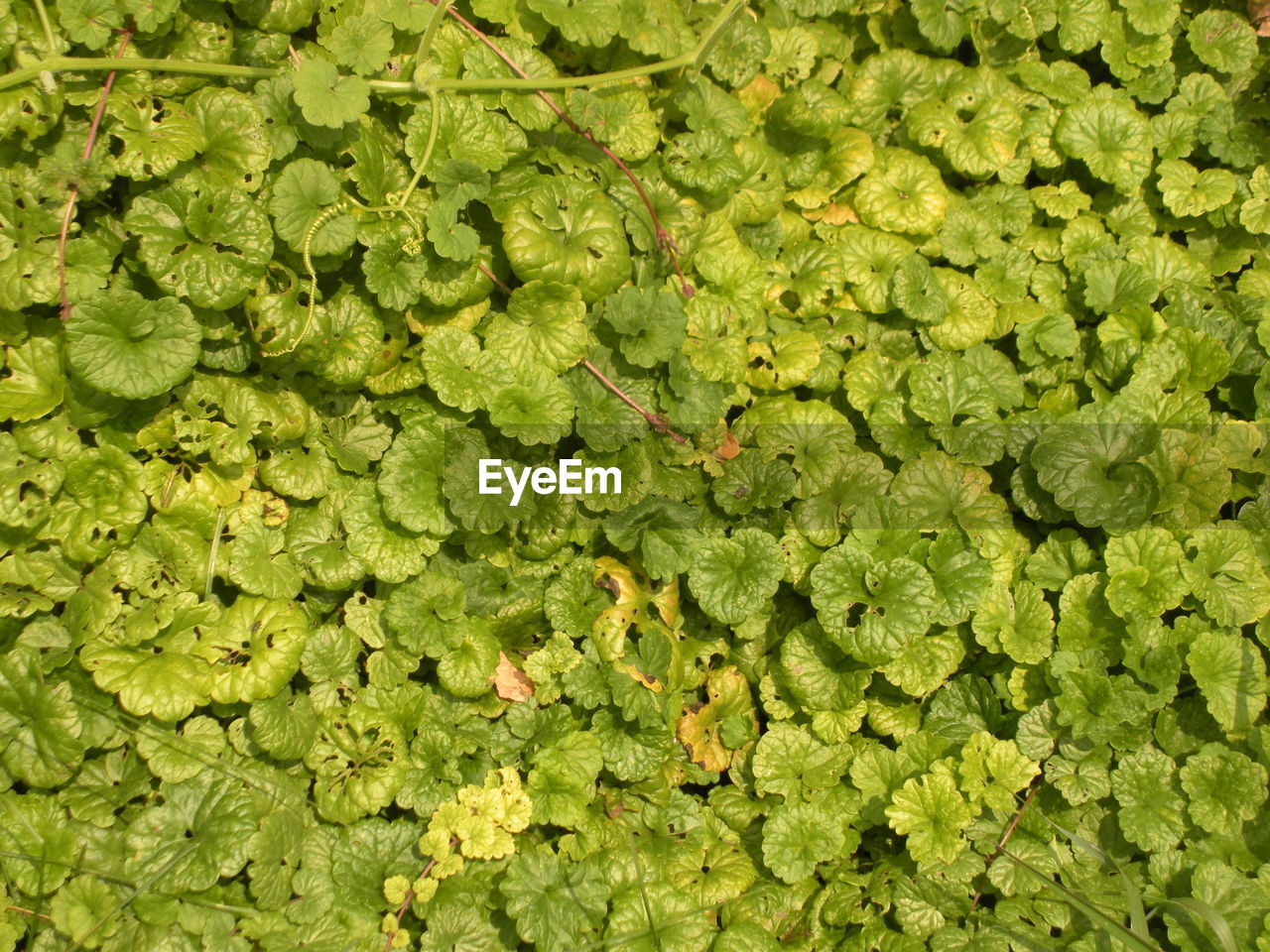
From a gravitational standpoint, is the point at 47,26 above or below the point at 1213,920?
above

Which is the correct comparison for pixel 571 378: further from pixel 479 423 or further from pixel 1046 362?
pixel 1046 362

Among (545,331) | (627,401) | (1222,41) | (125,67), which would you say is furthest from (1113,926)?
(1222,41)

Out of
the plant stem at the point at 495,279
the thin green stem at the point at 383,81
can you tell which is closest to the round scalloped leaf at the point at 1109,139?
the thin green stem at the point at 383,81

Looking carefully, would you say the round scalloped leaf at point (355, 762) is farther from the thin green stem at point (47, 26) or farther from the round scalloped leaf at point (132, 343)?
the thin green stem at point (47, 26)

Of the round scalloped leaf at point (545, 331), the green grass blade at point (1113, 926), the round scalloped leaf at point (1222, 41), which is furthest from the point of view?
the round scalloped leaf at point (1222, 41)

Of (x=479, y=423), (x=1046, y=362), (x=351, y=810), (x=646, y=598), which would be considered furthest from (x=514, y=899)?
(x=1046, y=362)

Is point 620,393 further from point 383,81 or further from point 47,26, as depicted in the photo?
point 47,26
